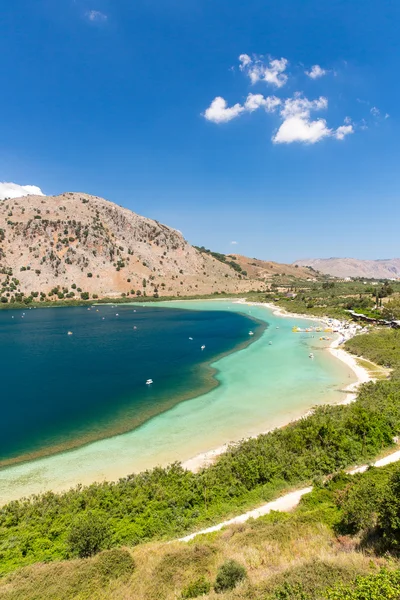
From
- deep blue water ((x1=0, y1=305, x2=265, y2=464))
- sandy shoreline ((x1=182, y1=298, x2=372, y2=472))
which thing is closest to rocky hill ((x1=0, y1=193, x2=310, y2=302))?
deep blue water ((x1=0, y1=305, x2=265, y2=464))

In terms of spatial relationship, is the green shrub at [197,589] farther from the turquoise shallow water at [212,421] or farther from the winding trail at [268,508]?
the turquoise shallow water at [212,421]

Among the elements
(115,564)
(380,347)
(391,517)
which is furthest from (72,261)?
(391,517)

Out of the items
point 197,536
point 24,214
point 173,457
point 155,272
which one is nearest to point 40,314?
point 155,272

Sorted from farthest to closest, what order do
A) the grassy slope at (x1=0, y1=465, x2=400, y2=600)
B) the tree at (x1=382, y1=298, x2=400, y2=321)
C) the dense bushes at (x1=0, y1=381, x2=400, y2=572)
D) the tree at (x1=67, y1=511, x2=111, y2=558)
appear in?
1. the tree at (x1=382, y1=298, x2=400, y2=321)
2. the dense bushes at (x1=0, y1=381, x2=400, y2=572)
3. the tree at (x1=67, y1=511, x2=111, y2=558)
4. the grassy slope at (x1=0, y1=465, x2=400, y2=600)

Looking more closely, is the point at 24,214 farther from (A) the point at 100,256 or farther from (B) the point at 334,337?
(B) the point at 334,337

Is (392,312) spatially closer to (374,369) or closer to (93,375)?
(374,369)

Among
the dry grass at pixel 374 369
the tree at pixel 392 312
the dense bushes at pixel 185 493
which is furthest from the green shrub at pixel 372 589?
the tree at pixel 392 312

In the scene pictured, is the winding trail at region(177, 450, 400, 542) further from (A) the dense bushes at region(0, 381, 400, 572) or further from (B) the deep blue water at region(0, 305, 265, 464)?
(B) the deep blue water at region(0, 305, 265, 464)
